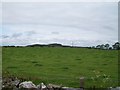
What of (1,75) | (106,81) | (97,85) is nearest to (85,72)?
(106,81)

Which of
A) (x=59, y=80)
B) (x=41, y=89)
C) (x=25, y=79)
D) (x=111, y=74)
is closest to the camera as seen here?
(x=41, y=89)

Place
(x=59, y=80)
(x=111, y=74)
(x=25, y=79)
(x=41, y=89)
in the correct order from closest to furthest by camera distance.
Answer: (x=41, y=89) → (x=25, y=79) → (x=59, y=80) → (x=111, y=74)

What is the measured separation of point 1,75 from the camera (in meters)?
16.2

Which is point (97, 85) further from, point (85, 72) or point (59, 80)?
point (85, 72)

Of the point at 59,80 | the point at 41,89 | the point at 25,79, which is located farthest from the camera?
the point at 59,80

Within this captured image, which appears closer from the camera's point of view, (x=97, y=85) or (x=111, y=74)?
(x=97, y=85)

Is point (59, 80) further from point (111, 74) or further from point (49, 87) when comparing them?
point (111, 74)

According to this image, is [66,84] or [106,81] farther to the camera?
[106,81]

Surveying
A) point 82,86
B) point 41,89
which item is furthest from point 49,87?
point 82,86

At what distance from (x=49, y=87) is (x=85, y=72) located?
7.92 m

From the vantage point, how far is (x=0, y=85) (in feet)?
47.2

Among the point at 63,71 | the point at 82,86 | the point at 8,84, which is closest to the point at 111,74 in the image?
the point at 63,71

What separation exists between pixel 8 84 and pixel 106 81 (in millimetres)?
5682

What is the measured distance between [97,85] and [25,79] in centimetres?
369
